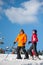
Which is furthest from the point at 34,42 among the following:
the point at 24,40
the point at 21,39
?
the point at 21,39

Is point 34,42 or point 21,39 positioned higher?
point 21,39

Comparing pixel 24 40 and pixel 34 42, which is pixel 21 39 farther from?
pixel 34 42

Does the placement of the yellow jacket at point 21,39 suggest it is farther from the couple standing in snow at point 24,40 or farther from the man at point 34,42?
the man at point 34,42

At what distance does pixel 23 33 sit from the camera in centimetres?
1556

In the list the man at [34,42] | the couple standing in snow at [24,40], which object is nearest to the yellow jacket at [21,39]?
the couple standing in snow at [24,40]

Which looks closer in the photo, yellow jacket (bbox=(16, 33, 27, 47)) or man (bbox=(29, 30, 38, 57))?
yellow jacket (bbox=(16, 33, 27, 47))

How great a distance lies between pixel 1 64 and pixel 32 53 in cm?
593

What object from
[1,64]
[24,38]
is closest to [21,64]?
[1,64]

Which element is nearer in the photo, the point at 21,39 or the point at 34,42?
the point at 21,39

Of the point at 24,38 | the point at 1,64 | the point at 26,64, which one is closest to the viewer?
the point at 1,64

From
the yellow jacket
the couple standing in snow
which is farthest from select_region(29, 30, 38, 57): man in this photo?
the yellow jacket

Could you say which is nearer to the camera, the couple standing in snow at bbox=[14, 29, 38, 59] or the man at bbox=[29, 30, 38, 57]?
the couple standing in snow at bbox=[14, 29, 38, 59]

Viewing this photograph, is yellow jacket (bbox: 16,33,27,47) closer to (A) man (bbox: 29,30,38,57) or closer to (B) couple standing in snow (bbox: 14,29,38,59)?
(B) couple standing in snow (bbox: 14,29,38,59)

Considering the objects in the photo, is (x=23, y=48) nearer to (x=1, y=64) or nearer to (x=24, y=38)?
(x=24, y=38)
